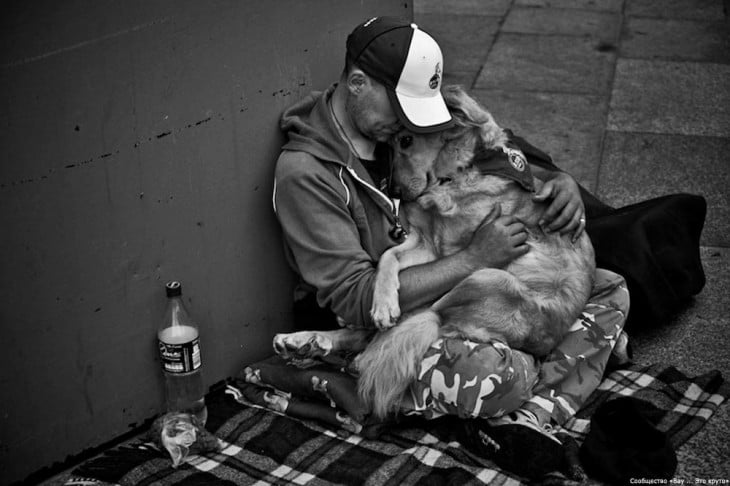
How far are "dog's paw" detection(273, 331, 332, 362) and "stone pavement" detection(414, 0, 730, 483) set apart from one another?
1463 millimetres

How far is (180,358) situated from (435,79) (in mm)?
1472

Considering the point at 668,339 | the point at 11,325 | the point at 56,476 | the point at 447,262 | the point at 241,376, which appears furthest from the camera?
the point at 668,339

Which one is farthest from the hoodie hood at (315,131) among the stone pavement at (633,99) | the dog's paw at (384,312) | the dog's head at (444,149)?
the stone pavement at (633,99)

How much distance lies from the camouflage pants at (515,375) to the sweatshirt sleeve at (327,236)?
35 cm

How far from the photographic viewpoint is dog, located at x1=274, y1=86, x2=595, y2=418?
354cm

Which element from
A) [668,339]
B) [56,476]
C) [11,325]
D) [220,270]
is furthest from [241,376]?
[668,339]

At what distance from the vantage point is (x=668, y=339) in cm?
429

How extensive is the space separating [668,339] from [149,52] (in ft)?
8.86

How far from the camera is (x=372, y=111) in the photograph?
353 cm

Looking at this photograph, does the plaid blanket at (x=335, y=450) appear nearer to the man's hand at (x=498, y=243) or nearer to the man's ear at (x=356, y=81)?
the man's hand at (x=498, y=243)

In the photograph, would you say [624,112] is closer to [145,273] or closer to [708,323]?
[708,323]

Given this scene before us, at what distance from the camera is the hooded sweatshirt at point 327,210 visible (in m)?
3.55

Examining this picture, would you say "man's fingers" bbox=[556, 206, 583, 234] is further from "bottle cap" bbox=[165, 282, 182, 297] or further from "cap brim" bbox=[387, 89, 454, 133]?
"bottle cap" bbox=[165, 282, 182, 297]

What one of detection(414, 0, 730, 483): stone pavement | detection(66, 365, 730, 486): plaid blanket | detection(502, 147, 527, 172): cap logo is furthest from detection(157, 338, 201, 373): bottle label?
detection(414, 0, 730, 483): stone pavement
